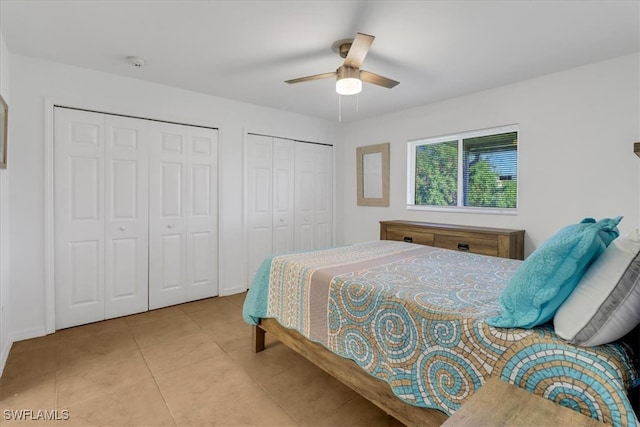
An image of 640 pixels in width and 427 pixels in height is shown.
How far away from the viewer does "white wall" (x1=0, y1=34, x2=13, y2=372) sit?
2.26 m

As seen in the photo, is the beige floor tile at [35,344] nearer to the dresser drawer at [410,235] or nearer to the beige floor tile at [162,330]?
the beige floor tile at [162,330]

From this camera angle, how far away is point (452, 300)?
1.44m

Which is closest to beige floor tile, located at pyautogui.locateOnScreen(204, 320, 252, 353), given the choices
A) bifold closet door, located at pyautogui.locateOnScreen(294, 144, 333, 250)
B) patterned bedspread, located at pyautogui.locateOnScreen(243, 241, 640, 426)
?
patterned bedspread, located at pyautogui.locateOnScreen(243, 241, 640, 426)

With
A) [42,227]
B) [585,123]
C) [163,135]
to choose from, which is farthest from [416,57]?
[42,227]

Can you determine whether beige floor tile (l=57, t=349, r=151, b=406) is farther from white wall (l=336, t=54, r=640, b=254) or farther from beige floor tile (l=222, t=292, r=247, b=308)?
white wall (l=336, t=54, r=640, b=254)

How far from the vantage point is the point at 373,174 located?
459cm

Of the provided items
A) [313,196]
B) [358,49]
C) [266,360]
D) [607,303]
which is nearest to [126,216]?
[266,360]

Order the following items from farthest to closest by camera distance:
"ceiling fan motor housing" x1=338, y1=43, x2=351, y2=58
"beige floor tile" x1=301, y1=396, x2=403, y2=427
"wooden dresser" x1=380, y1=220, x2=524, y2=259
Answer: "wooden dresser" x1=380, y1=220, x2=524, y2=259, "ceiling fan motor housing" x1=338, y1=43, x2=351, y2=58, "beige floor tile" x1=301, y1=396, x2=403, y2=427

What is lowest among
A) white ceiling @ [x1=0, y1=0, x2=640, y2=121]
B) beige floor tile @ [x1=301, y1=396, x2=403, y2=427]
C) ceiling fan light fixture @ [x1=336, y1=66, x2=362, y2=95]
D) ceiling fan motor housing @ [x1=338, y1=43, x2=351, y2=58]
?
beige floor tile @ [x1=301, y1=396, x2=403, y2=427]

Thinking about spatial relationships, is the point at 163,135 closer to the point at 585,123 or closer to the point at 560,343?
the point at 560,343

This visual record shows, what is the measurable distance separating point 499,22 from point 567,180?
1.64m

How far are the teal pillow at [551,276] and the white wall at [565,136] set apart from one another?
196cm

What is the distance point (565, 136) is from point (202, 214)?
375 cm

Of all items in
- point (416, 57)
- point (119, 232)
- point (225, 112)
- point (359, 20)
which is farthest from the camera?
point (225, 112)
